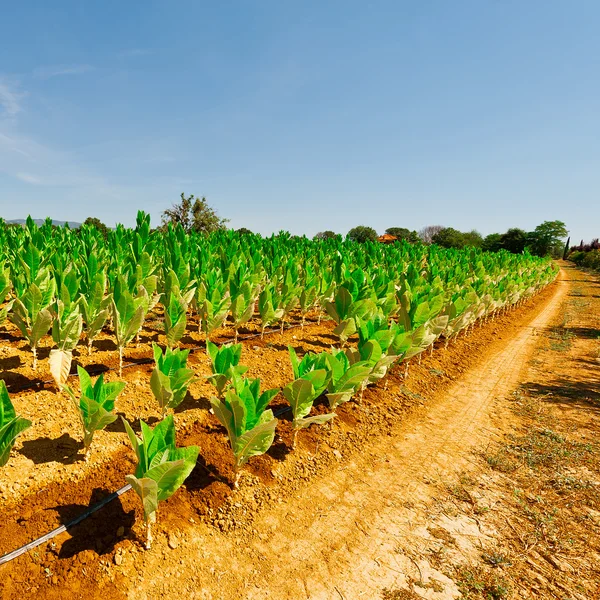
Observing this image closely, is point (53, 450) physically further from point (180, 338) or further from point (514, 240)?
point (514, 240)

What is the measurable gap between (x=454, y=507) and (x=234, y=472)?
1.75 m

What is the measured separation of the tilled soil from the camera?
6.46 ft

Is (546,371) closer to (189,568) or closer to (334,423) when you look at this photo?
(334,423)

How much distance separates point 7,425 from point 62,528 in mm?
699

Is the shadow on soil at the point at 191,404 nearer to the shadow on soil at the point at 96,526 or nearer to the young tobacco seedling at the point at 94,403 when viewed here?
the young tobacco seedling at the point at 94,403

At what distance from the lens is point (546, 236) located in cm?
6394

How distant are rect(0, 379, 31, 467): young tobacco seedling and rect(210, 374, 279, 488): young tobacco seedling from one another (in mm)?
1083

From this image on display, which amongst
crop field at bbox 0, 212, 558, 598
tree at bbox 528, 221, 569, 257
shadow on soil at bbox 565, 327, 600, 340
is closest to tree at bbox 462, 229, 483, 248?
tree at bbox 528, 221, 569, 257

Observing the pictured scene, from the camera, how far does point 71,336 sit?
134 inches

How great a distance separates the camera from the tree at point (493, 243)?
212 ft

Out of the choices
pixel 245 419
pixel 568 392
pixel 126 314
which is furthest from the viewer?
pixel 568 392

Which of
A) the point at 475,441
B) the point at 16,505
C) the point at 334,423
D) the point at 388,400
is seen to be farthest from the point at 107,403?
the point at 475,441

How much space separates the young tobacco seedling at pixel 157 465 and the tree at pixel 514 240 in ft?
230

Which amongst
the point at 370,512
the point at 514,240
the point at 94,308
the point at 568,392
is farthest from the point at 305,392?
the point at 514,240
